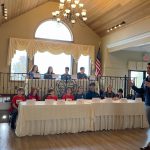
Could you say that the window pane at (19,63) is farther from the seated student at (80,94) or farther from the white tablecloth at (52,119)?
the white tablecloth at (52,119)

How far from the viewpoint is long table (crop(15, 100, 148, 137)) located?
4754mm

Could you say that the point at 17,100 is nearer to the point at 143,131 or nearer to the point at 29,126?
the point at 29,126

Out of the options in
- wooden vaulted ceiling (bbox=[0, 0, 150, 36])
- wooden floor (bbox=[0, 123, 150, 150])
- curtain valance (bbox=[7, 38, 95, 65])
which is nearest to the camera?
wooden floor (bbox=[0, 123, 150, 150])

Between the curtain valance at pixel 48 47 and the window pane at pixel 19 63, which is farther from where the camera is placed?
the window pane at pixel 19 63

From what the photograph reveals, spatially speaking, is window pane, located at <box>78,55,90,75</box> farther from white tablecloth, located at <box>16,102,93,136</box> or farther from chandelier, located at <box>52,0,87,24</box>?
white tablecloth, located at <box>16,102,93,136</box>

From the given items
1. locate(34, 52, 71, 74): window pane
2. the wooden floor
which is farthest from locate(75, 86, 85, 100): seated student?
locate(34, 52, 71, 74): window pane

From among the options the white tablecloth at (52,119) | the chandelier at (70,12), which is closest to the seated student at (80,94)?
the white tablecloth at (52,119)

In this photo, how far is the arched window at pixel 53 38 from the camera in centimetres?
1011

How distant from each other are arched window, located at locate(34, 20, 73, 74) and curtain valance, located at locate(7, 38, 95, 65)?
0.24 m

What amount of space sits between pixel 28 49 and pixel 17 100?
447cm

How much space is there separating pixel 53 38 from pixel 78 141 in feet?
20.9

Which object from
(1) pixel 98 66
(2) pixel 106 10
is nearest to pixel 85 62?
(1) pixel 98 66

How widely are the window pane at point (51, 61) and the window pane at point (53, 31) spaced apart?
0.73m

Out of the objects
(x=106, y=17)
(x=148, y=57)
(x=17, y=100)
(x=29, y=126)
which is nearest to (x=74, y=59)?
(x=106, y=17)
